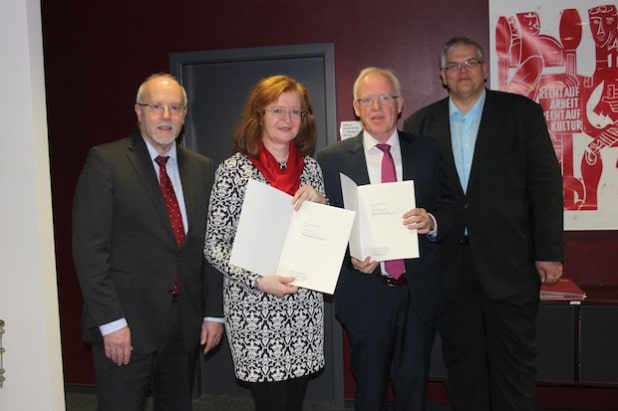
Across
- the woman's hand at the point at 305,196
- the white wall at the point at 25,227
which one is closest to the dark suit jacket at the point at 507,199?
the woman's hand at the point at 305,196

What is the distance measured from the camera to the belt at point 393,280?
2457 mm

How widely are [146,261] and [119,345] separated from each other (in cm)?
35

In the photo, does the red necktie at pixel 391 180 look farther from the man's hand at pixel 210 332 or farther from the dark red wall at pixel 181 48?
the dark red wall at pixel 181 48

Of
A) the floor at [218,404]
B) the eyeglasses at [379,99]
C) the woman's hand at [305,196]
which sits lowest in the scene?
the floor at [218,404]

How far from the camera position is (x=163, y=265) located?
2.26 m

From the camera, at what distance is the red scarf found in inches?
85.9

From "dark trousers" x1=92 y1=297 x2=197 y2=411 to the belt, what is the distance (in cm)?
92

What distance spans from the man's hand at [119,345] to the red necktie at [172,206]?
0.26 meters

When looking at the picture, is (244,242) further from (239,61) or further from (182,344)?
(239,61)

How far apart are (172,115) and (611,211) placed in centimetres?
274

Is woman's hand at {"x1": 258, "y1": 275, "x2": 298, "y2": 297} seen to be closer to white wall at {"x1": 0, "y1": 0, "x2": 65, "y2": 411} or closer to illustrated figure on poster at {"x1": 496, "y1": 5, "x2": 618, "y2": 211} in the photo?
white wall at {"x1": 0, "y1": 0, "x2": 65, "y2": 411}

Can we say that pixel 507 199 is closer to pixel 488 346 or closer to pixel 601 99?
pixel 488 346

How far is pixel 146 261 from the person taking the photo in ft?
7.36

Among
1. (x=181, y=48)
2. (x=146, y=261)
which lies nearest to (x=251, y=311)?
(x=146, y=261)
